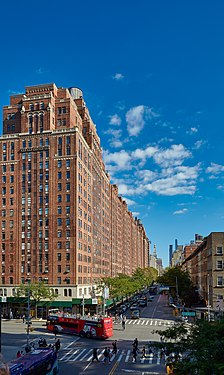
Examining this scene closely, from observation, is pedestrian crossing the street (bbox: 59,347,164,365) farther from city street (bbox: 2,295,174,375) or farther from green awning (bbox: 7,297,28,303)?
green awning (bbox: 7,297,28,303)

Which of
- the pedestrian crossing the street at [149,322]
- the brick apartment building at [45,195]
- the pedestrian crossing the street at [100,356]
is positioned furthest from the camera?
the brick apartment building at [45,195]

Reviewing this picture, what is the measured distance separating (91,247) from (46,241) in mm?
17013

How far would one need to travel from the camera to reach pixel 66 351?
51.7 meters

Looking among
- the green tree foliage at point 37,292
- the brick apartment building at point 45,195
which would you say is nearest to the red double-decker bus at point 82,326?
the green tree foliage at point 37,292

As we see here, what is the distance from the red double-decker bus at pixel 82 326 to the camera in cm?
6062

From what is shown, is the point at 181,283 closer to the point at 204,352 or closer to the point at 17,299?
the point at 17,299

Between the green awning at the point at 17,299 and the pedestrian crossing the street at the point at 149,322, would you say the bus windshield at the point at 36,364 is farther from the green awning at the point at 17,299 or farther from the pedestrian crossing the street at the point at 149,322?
the green awning at the point at 17,299

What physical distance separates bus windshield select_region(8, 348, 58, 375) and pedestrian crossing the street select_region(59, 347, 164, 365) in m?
8.82

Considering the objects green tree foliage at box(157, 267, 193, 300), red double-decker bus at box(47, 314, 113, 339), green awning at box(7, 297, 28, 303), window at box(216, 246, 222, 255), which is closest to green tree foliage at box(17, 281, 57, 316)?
green awning at box(7, 297, 28, 303)

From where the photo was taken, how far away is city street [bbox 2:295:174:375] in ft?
137

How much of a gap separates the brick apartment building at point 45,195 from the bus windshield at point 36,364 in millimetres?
50874

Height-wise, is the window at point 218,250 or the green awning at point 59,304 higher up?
the window at point 218,250

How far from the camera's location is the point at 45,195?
306 feet

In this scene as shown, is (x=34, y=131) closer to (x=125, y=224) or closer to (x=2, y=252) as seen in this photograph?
(x=2, y=252)
